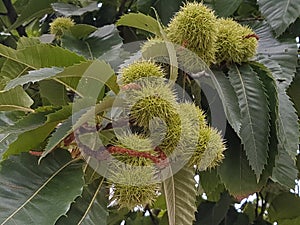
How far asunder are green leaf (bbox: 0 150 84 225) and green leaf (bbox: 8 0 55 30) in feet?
2.41

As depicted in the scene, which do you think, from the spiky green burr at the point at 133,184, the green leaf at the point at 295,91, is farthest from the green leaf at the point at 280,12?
the spiky green burr at the point at 133,184

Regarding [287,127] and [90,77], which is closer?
[90,77]

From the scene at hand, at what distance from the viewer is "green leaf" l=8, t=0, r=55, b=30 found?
1375 millimetres

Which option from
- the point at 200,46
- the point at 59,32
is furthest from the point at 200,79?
the point at 59,32

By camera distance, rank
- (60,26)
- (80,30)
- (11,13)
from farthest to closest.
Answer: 1. (11,13)
2. (60,26)
3. (80,30)

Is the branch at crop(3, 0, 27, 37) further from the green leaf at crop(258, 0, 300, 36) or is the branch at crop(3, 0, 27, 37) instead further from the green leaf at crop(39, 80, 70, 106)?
the green leaf at crop(258, 0, 300, 36)

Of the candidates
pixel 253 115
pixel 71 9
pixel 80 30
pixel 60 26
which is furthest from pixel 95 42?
pixel 253 115

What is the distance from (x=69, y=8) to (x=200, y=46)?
2.05 ft

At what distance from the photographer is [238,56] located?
2.84 ft

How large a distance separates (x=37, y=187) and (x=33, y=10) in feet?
2.67

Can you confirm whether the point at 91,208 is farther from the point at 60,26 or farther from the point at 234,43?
the point at 60,26

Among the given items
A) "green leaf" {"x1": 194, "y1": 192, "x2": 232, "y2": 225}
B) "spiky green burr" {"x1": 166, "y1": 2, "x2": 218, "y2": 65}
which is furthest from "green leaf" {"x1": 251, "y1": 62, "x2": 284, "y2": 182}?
"green leaf" {"x1": 194, "y1": 192, "x2": 232, "y2": 225}

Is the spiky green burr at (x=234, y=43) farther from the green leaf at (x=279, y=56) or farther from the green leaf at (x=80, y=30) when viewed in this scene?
the green leaf at (x=80, y=30)

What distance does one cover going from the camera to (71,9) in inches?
51.2
